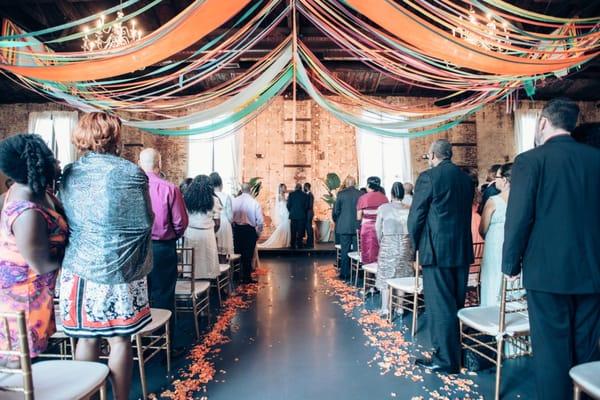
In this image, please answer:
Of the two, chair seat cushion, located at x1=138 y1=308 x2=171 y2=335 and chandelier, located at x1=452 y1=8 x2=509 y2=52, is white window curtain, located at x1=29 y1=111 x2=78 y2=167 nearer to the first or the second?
chair seat cushion, located at x1=138 y1=308 x2=171 y2=335

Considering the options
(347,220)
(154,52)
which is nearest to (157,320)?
(154,52)

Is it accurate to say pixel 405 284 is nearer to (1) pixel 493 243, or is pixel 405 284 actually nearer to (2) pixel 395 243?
(2) pixel 395 243

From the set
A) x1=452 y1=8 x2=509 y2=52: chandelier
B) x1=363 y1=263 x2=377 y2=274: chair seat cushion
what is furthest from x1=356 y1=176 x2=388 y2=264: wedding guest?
x1=452 y1=8 x2=509 y2=52: chandelier

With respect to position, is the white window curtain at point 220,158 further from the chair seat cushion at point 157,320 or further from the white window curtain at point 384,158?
the chair seat cushion at point 157,320

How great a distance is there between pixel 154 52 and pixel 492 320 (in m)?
3.16

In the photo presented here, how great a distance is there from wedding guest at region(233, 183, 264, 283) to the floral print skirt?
11.3ft

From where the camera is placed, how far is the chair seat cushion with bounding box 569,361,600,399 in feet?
4.72

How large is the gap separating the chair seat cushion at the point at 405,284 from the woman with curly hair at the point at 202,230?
1.75 metres

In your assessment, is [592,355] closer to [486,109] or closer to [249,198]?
[249,198]

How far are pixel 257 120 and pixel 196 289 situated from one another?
6.78 meters

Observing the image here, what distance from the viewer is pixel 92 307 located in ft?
5.19

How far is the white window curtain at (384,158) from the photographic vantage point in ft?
30.4

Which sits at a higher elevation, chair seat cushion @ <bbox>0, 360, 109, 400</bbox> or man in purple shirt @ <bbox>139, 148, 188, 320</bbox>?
man in purple shirt @ <bbox>139, 148, 188, 320</bbox>

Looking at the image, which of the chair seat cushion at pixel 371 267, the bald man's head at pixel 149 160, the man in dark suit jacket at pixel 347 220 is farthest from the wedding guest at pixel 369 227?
the bald man's head at pixel 149 160
